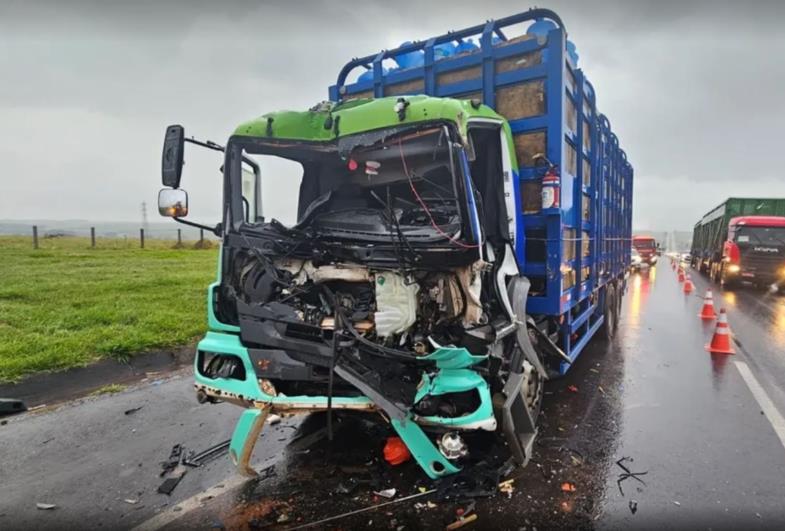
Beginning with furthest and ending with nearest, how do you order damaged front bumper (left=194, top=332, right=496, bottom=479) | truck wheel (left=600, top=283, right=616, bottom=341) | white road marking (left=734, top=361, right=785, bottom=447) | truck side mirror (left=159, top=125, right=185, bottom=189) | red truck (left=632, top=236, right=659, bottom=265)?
red truck (left=632, top=236, right=659, bottom=265) → truck wheel (left=600, top=283, right=616, bottom=341) → white road marking (left=734, top=361, right=785, bottom=447) → truck side mirror (left=159, top=125, right=185, bottom=189) → damaged front bumper (left=194, top=332, right=496, bottom=479)

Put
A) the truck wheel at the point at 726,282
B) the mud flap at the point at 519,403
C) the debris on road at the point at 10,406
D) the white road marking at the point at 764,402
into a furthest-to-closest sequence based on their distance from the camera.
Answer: the truck wheel at the point at 726,282, the debris on road at the point at 10,406, the white road marking at the point at 764,402, the mud flap at the point at 519,403

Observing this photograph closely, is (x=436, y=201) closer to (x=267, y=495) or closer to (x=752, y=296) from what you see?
(x=267, y=495)

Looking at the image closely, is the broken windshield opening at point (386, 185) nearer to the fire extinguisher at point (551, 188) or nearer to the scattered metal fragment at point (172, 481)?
the fire extinguisher at point (551, 188)

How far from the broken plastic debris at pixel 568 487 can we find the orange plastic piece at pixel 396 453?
1.05m

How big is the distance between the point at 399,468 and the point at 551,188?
8.00 ft

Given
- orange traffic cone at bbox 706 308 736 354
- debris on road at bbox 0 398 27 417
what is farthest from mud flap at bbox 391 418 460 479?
orange traffic cone at bbox 706 308 736 354

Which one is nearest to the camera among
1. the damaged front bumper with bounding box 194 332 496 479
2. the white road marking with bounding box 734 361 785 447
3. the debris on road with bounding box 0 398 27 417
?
the damaged front bumper with bounding box 194 332 496 479

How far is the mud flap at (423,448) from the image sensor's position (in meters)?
2.90

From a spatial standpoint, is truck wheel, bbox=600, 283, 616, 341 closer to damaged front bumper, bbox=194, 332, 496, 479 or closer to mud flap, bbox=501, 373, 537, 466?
mud flap, bbox=501, 373, 537, 466

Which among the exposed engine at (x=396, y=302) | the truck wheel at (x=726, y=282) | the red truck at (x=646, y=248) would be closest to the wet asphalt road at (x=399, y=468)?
the exposed engine at (x=396, y=302)

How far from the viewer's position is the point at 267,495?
305 centimetres

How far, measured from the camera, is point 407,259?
2.88 metres

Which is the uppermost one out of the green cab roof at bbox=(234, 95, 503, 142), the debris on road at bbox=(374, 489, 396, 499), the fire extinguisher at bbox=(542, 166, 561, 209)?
the green cab roof at bbox=(234, 95, 503, 142)

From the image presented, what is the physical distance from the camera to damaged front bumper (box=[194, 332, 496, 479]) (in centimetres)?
282
